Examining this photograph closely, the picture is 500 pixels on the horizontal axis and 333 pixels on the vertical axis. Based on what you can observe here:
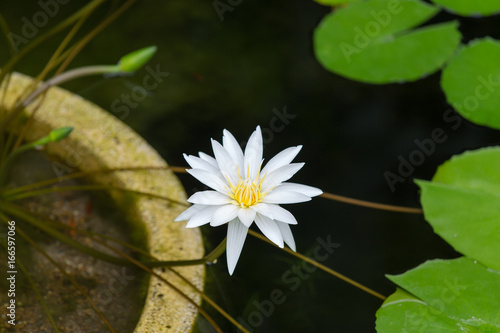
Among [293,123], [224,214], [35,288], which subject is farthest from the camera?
[293,123]

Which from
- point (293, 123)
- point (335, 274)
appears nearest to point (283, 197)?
point (335, 274)

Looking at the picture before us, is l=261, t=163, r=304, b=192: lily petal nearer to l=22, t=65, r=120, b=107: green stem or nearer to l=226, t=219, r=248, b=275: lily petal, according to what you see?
l=226, t=219, r=248, b=275: lily petal

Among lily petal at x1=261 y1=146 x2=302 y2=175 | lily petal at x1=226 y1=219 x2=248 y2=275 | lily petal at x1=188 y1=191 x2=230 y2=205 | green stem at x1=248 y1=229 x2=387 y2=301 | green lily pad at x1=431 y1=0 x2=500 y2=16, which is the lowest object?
green stem at x1=248 y1=229 x2=387 y2=301

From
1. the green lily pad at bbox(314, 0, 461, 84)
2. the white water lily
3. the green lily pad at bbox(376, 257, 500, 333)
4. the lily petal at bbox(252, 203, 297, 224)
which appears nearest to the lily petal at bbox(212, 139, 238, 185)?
the white water lily

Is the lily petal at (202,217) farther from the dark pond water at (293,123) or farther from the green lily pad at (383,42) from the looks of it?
the green lily pad at (383,42)

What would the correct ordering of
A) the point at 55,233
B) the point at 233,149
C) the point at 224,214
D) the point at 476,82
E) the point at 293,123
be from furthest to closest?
the point at 293,123 → the point at 476,82 → the point at 55,233 → the point at 233,149 → the point at 224,214

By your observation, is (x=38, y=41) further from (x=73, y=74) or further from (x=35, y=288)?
(x=35, y=288)

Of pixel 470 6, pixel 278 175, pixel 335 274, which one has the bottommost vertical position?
pixel 335 274
